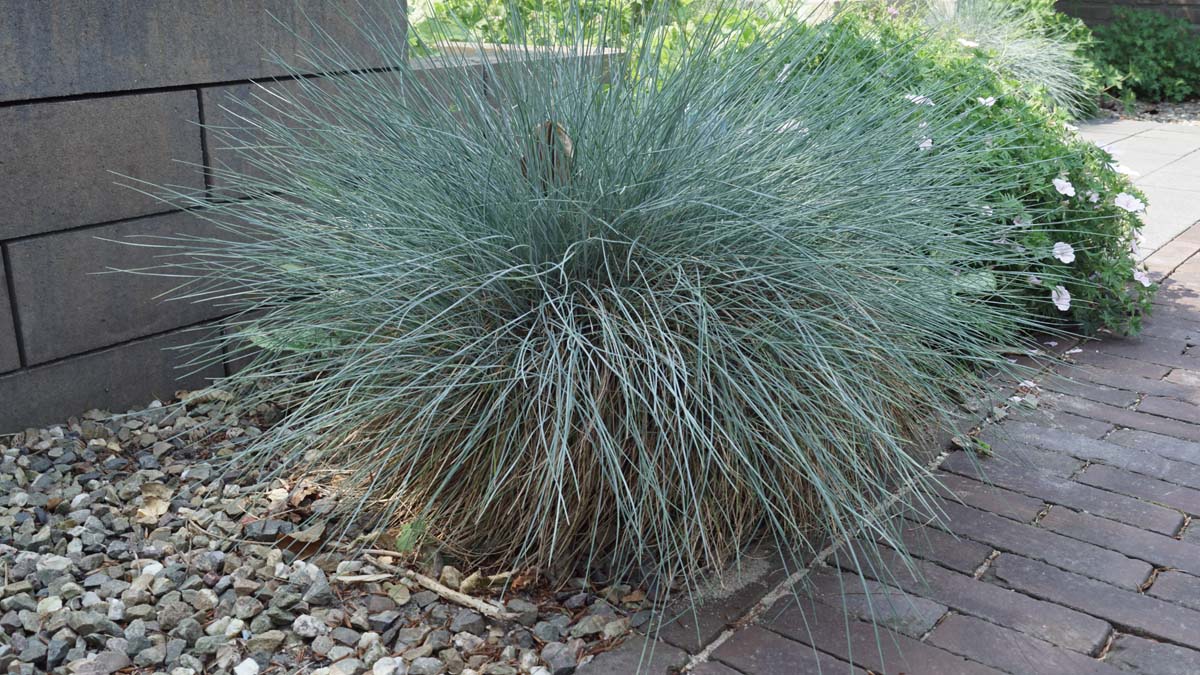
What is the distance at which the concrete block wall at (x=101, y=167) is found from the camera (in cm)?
287

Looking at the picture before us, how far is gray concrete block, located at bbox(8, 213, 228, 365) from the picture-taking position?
2.96m

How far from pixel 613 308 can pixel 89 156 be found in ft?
5.58

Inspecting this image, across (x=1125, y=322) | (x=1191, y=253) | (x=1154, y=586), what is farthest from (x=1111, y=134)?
(x=1154, y=586)

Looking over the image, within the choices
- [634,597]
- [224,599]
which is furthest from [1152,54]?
[224,599]

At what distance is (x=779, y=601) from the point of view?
2.32 m

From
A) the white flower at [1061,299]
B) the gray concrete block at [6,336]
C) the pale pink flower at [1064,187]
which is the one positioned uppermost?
the pale pink flower at [1064,187]

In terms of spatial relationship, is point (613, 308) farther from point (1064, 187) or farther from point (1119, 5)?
point (1119, 5)

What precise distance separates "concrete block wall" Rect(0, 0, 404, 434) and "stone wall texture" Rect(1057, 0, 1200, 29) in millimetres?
9513

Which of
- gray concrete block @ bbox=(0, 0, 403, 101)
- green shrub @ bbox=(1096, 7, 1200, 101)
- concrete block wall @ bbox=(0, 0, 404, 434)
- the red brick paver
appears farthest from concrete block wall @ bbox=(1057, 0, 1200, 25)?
concrete block wall @ bbox=(0, 0, 404, 434)

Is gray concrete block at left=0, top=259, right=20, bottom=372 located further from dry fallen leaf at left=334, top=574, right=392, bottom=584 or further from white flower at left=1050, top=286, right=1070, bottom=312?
white flower at left=1050, top=286, right=1070, bottom=312

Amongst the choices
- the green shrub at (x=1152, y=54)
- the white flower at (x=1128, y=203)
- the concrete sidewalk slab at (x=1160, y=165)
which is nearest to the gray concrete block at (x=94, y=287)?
the white flower at (x=1128, y=203)

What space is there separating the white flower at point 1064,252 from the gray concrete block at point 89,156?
2.80 meters

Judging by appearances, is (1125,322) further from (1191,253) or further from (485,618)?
(485,618)

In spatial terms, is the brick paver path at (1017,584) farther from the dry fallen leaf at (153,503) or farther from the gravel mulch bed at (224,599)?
the dry fallen leaf at (153,503)
